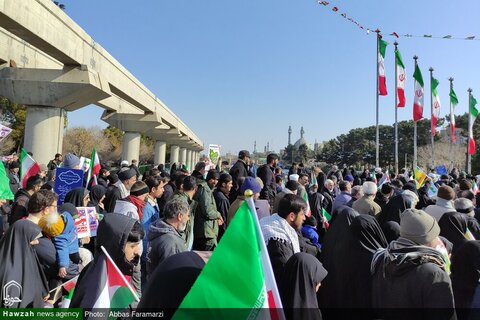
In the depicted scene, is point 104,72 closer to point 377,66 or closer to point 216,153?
point 216,153

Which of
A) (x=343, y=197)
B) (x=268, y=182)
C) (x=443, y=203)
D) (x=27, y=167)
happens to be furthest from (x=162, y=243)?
(x=27, y=167)

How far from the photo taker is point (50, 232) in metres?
4.23

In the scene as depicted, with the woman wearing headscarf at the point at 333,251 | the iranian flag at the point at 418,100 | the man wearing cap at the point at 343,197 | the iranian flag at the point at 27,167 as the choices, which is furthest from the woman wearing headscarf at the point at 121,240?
the iranian flag at the point at 418,100

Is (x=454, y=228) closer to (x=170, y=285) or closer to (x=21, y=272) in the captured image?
(x=170, y=285)

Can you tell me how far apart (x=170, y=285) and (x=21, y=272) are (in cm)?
235

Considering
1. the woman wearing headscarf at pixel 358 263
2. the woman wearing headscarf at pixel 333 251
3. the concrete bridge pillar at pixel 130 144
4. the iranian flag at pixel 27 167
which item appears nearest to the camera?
the woman wearing headscarf at pixel 358 263

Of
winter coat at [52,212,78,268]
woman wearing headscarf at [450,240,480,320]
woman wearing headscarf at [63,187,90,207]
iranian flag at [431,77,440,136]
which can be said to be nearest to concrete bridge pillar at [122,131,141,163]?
iranian flag at [431,77,440,136]

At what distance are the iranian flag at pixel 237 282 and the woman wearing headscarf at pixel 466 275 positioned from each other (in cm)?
254

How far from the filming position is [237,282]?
1.81 m

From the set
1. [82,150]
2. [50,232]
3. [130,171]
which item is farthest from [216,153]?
[82,150]

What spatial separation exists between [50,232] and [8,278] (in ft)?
3.16

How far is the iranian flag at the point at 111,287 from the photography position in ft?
8.34

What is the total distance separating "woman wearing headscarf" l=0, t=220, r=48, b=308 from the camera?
3.29m

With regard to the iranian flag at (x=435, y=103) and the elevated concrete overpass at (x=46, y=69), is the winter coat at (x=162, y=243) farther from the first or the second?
the iranian flag at (x=435, y=103)
